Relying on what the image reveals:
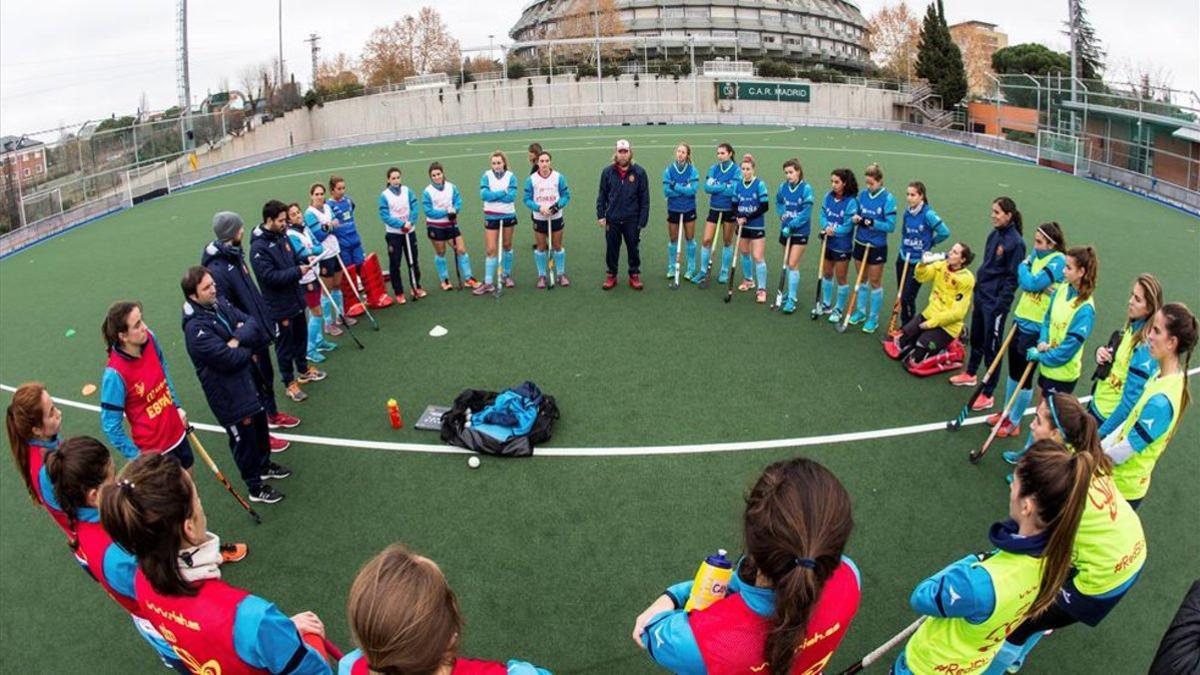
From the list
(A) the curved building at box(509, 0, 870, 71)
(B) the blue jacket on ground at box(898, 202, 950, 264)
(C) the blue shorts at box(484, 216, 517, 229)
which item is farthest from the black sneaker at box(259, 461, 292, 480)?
(A) the curved building at box(509, 0, 870, 71)

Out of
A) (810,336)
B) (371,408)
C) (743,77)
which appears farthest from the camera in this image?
(743,77)

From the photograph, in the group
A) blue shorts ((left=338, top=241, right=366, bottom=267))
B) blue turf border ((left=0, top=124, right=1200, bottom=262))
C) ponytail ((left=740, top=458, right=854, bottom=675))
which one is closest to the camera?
ponytail ((left=740, top=458, right=854, bottom=675))

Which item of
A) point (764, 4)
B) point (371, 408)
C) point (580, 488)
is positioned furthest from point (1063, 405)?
point (764, 4)

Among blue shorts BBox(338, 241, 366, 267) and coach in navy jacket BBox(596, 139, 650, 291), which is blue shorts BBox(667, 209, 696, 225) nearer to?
coach in navy jacket BBox(596, 139, 650, 291)

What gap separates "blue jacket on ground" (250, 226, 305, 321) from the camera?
7609 mm

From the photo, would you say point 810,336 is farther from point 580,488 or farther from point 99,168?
point 99,168

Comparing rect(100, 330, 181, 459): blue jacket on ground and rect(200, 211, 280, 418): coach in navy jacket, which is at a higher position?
rect(200, 211, 280, 418): coach in navy jacket

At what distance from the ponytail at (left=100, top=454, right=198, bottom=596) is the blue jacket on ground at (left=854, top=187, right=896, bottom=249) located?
27.0ft

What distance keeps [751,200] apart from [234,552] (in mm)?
7769

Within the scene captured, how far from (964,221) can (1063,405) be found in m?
12.3

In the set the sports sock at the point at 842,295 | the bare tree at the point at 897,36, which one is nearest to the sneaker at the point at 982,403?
the sports sock at the point at 842,295

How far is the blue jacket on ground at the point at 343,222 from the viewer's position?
10.1 metres

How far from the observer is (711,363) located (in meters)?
8.86

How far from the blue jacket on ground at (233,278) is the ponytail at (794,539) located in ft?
17.8
